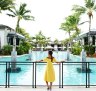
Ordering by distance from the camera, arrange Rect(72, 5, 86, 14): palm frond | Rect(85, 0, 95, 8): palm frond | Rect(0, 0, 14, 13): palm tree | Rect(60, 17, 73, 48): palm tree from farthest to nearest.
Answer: Rect(60, 17, 73, 48): palm tree → Rect(85, 0, 95, 8): palm frond → Rect(72, 5, 86, 14): palm frond → Rect(0, 0, 14, 13): palm tree

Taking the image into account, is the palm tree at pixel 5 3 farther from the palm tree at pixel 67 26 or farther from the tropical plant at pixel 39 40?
the tropical plant at pixel 39 40

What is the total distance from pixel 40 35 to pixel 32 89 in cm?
8626

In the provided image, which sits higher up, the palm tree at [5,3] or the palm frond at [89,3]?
the palm frond at [89,3]

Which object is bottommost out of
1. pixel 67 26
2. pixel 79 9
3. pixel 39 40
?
pixel 39 40

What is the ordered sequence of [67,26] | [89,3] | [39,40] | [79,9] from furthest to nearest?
[39,40], [67,26], [89,3], [79,9]

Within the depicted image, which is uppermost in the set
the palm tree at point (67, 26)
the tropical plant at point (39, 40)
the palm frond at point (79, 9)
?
the palm frond at point (79, 9)

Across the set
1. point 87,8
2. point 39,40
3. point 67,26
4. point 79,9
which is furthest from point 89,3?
point 39,40

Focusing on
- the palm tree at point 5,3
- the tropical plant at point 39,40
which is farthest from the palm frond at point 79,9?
the tropical plant at point 39,40

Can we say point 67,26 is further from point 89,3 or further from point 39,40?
point 39,40

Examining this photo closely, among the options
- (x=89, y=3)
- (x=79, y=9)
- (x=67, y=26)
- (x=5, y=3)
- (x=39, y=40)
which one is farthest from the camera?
(x=39, y=40)

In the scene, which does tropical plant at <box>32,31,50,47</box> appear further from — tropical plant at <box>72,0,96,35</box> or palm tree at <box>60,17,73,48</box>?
tropical plant at <box>72,0,96,35</box>

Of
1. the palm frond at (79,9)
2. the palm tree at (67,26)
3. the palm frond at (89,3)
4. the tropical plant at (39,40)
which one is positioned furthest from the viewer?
the tropical plant at (39,40)

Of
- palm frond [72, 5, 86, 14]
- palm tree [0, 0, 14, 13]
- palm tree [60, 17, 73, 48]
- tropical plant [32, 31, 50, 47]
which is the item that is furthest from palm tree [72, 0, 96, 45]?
tropical plant [32, 31, 50, 47]

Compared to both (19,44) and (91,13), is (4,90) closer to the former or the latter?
(91,13)
